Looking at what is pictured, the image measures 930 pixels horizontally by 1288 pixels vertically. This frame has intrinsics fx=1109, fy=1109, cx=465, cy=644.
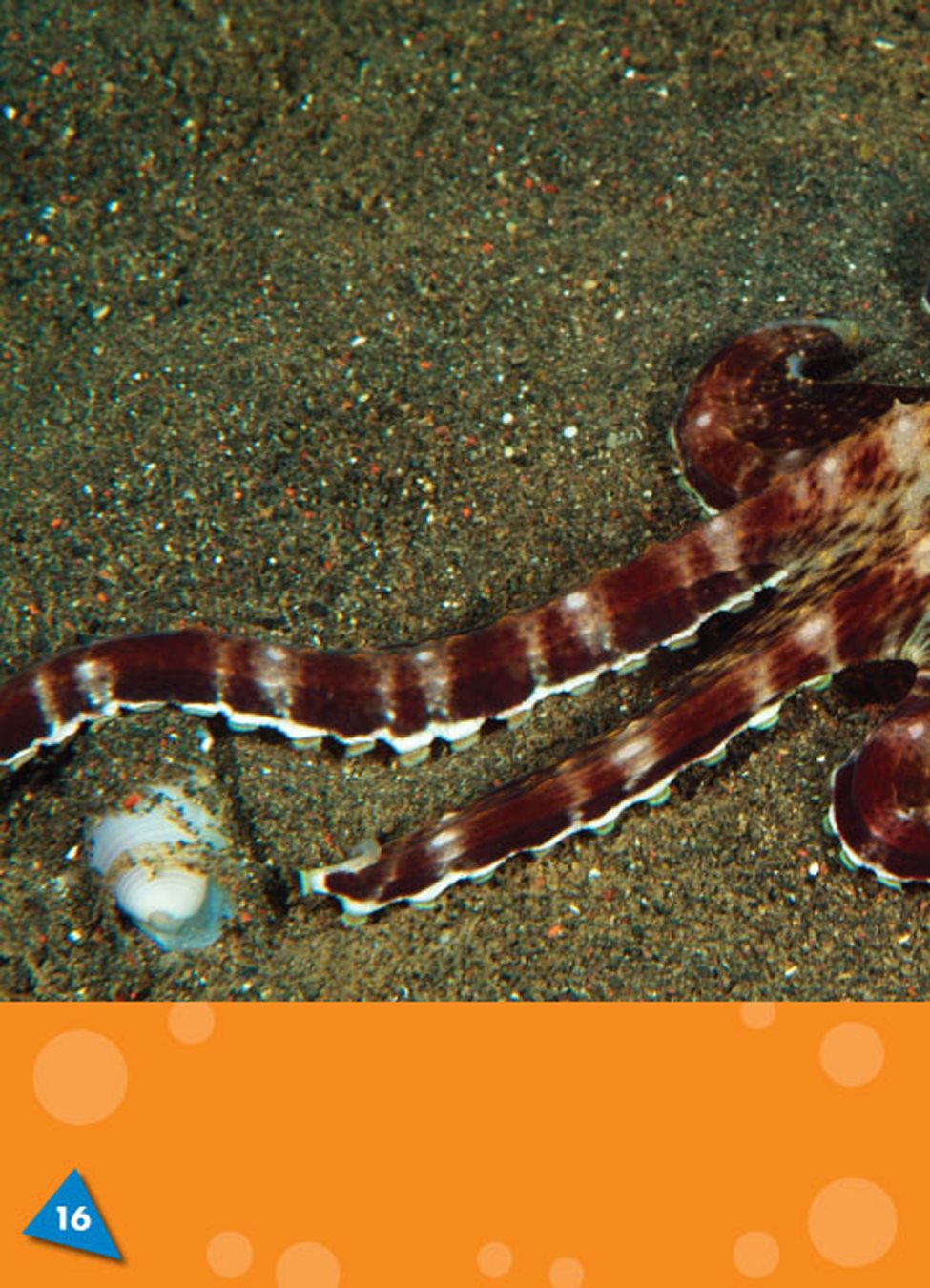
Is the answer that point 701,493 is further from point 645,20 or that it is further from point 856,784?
point 645,20

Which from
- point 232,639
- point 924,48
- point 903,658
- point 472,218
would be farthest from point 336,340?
point 924,48

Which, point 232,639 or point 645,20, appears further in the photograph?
point 645,20

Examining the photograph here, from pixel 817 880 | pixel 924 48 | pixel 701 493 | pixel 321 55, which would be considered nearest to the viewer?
pixel 817 880

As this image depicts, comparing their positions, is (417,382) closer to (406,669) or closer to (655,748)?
(406,669)
